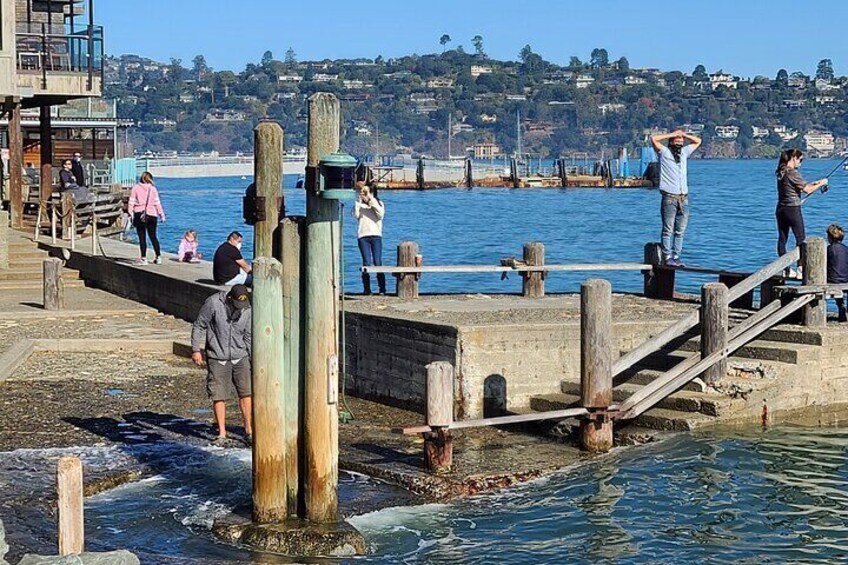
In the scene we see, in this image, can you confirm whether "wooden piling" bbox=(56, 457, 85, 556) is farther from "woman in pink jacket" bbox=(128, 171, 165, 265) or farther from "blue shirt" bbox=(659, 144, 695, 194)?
"woman in pink jacket" bbox=(128, 171, 165, 265)

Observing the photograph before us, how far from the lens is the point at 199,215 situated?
3915 inches

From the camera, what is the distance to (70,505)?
10.7 meters

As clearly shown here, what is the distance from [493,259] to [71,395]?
3982 cm

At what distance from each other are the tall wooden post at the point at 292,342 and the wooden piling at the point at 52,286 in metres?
12.3

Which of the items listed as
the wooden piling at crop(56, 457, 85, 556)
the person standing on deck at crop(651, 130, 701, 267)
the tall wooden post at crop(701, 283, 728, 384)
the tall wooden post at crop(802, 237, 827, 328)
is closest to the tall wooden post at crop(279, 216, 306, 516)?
the wooden piling at crop(56, 457, 85, 556)

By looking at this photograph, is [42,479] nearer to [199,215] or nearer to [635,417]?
[635,417]

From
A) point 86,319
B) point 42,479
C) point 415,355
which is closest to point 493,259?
point 86,319

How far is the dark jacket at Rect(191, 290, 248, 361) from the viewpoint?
15.2m

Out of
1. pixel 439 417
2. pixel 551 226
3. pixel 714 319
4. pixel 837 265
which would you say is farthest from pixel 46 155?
pixel 551 226

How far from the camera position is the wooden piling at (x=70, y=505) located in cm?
1057

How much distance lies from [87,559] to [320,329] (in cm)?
281

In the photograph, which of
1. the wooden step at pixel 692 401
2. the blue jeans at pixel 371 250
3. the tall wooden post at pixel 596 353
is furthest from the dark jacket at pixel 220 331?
the blue jeans at pixel 371 250

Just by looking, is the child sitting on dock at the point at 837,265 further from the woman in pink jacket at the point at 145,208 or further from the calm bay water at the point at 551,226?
the calm bay water at the point at 551,226

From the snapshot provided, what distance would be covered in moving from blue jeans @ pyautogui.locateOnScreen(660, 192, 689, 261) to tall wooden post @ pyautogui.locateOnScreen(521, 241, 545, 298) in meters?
1.63
